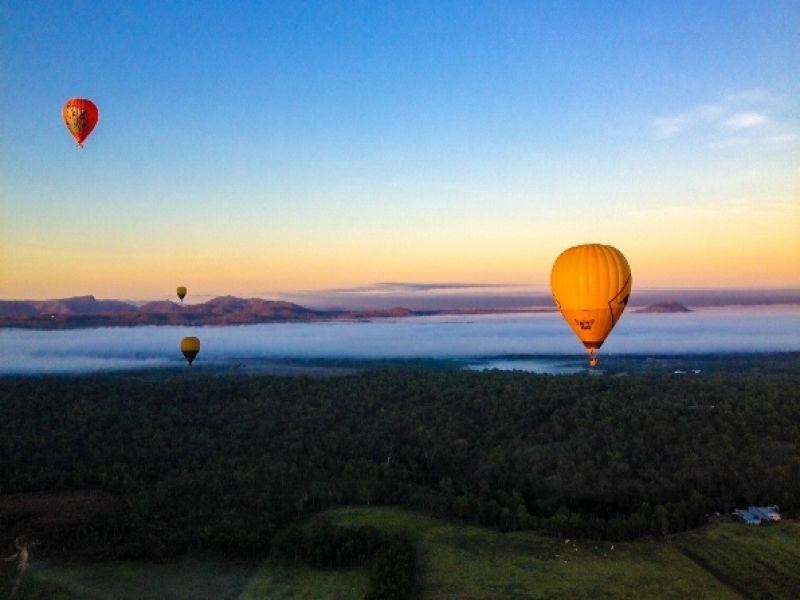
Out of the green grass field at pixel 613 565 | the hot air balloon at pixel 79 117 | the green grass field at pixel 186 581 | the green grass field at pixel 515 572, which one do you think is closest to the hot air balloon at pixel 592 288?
the green grass field at pixel 613 565

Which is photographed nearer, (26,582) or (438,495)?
(26,582)

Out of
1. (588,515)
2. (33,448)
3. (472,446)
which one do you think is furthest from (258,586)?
(33,448)

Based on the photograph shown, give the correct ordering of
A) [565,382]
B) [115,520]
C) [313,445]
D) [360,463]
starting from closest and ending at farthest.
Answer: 1. [115,520]
2. [360,463]
3. [313,445]
4. [565,382]

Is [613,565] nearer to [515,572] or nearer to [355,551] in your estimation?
[515,572]

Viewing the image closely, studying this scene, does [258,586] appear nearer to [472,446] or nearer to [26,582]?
[26,582]

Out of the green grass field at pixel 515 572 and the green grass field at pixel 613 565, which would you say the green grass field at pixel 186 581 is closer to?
the green grass field at pixel 515 572

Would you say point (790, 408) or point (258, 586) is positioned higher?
point (790, 408)
